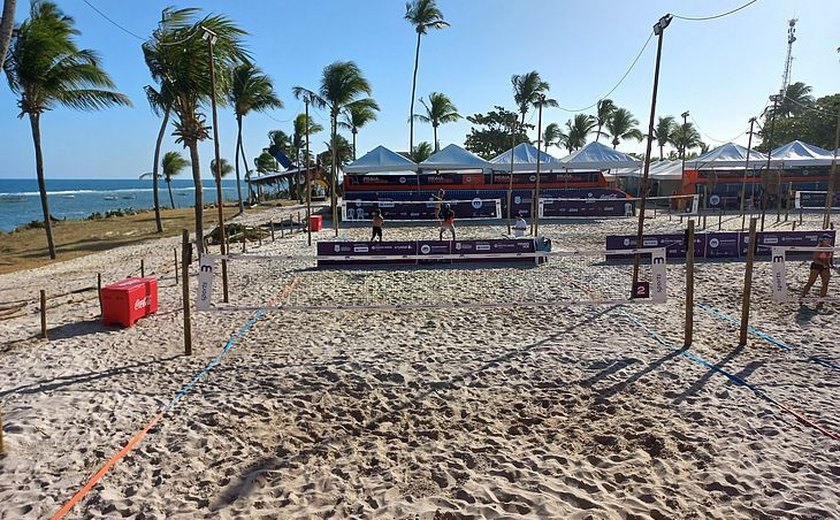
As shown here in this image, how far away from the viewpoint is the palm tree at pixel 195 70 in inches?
484

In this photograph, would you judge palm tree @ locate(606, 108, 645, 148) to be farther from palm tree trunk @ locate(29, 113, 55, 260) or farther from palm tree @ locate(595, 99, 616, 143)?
palm tree trunk @ locate(29, 113, 55, 260)

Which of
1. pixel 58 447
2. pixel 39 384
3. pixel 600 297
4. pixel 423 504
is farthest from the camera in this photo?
pixel 600 297

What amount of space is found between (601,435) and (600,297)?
244 inches

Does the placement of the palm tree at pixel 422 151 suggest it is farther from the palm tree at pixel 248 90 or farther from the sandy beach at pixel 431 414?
the sandy beach at pixel 431 414

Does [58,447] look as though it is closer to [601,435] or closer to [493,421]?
[493,421]

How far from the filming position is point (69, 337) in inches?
340

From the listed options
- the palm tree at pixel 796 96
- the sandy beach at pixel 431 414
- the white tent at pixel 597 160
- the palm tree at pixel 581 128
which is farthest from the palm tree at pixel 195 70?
the palm tree at pixel 796 96

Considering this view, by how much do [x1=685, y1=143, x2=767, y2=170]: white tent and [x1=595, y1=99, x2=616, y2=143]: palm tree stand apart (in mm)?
26065

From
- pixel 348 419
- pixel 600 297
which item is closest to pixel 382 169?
pixel 600 297

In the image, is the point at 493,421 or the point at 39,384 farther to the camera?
the point at 39,384

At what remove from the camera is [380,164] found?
30.2m

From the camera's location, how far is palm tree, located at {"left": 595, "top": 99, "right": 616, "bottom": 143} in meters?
58.3

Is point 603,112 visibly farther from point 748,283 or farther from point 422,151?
point 748,283

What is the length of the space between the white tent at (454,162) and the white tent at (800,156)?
59.4 ft
